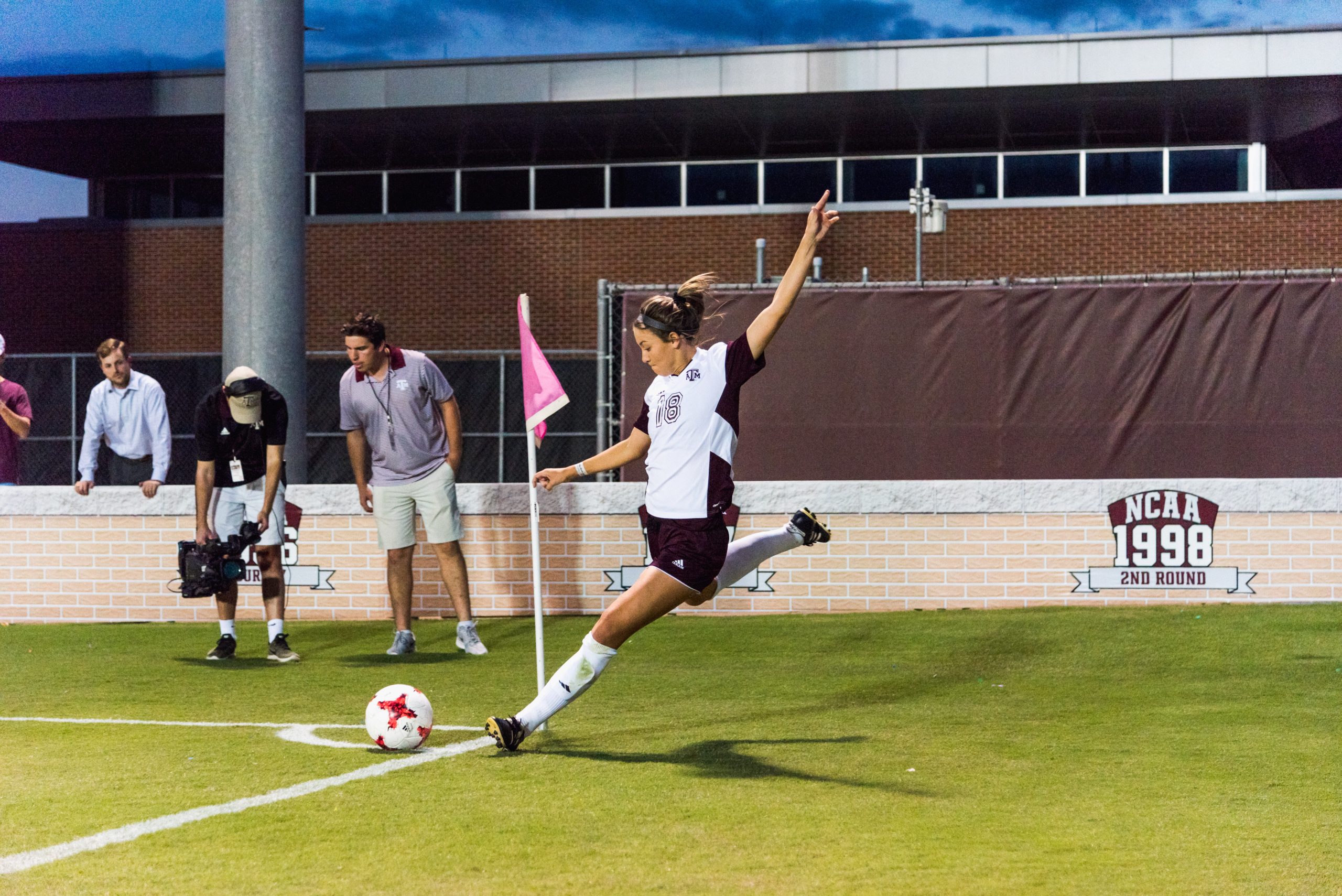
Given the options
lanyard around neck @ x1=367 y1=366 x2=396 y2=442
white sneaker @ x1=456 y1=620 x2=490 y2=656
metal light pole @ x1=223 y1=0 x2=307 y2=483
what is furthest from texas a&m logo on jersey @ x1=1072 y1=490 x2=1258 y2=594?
metal light pole @ x1=223 y1=0 x2=307 y2=483

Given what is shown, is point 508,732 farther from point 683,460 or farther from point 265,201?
point 265,201

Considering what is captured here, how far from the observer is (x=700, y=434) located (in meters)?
5.96

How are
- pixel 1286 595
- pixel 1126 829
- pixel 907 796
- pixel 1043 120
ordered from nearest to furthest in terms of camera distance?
pixel 1126 829
pixel 907 796
pixel 1286 595
pixel 1043 120

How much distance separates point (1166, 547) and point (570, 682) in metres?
6.54

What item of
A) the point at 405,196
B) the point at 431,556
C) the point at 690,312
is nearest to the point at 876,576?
the point at 431,556

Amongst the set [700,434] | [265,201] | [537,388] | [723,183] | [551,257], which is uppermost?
[723,183]

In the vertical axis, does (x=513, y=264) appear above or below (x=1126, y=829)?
above

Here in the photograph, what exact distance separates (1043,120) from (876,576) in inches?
601

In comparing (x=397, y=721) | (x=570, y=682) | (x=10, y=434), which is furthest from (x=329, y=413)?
(x=570, y=682)

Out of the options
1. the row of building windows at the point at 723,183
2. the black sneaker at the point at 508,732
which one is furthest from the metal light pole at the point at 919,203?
the black sneaker at the point at 508,732

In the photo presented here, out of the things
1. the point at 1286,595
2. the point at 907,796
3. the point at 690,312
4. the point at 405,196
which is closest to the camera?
the point at 907,796

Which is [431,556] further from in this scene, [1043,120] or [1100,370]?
[1043,120]

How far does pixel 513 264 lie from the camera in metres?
25.0

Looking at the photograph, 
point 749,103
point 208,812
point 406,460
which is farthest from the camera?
point 749,103
